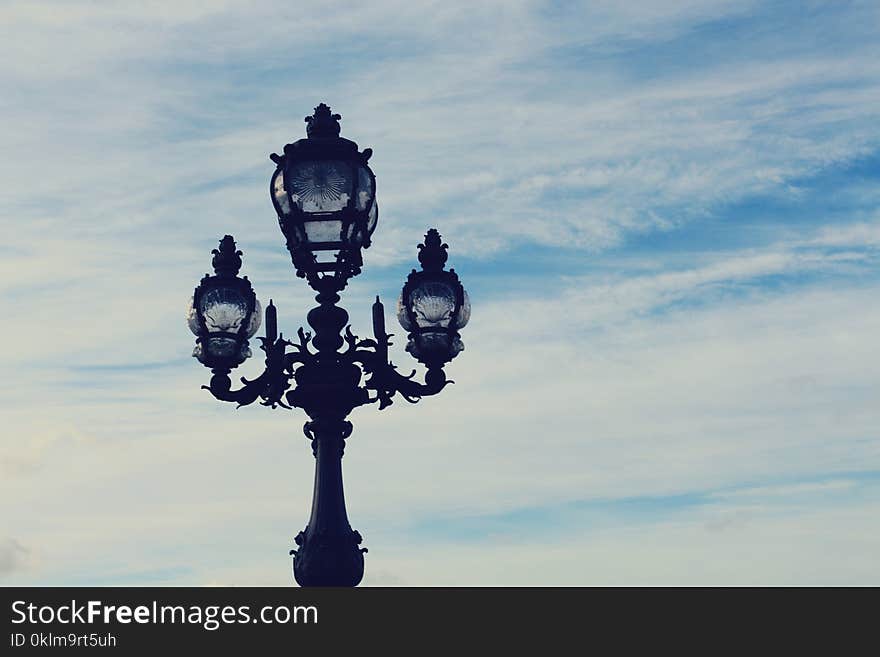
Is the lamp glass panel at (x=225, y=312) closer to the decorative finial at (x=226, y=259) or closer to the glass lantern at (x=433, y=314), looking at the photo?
the decorative finial at (x=226, y=259)

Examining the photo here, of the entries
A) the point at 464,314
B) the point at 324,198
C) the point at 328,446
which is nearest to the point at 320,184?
the point at 324,198

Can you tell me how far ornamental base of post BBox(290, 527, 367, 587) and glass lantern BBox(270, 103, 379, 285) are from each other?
7.48 feet

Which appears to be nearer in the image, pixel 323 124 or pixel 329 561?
pixel 329 561

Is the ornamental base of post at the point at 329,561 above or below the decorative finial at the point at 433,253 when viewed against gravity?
below

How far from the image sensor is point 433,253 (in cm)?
1956

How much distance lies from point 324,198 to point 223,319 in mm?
1314

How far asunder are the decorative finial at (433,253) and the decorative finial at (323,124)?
3.84ft

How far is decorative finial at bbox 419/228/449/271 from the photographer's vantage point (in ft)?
64.1

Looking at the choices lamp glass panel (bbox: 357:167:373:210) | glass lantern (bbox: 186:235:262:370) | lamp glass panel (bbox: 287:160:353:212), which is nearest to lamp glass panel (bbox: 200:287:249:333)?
glass lantern (bbox: 186:235:262:370)

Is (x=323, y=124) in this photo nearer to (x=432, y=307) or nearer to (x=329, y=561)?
(x=432, y=307)

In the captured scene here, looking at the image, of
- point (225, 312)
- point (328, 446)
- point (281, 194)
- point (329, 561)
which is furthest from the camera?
point (225, 312)

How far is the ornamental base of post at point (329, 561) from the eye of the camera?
1847 centimetres

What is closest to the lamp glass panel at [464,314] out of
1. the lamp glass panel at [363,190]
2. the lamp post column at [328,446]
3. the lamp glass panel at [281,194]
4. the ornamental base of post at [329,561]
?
the lamp post column at [328,446]
